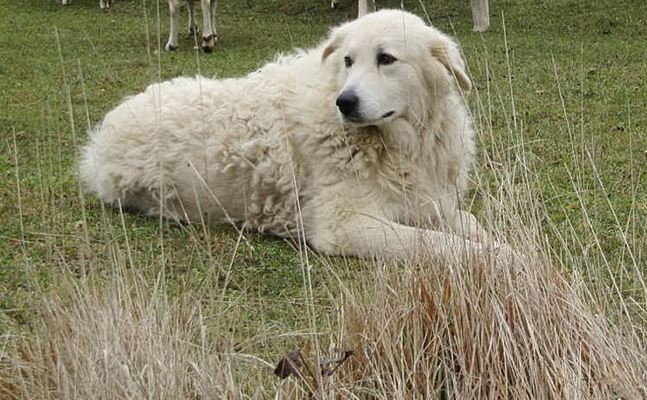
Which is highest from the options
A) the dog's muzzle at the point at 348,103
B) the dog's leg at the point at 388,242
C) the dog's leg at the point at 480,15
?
the dog's muzzle at the point at 348,103

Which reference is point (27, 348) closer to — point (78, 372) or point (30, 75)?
point (78, 372)

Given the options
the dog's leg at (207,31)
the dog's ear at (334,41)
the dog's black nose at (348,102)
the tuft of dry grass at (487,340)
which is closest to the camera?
the tuft of dry grass at (487,340)

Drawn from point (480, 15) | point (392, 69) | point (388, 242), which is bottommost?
point (480, 15)

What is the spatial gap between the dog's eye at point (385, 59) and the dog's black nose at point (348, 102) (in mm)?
284

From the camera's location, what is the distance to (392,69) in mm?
5992

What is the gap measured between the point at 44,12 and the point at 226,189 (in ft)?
50.2

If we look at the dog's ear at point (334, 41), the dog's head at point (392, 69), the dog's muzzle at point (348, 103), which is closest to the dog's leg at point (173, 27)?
the dog's ear at point (334, 41)

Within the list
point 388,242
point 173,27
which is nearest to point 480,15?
point 173,27

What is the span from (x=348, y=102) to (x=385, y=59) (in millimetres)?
349

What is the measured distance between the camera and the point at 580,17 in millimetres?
17484

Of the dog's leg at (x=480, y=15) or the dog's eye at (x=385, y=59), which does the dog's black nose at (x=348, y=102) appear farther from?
the dog's leg at (x=480, y=15)

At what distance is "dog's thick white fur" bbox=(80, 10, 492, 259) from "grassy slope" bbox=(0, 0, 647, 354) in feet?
0.80

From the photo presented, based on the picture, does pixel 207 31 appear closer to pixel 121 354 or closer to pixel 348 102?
pixel 348 102

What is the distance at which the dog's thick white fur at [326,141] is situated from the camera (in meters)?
5.98
